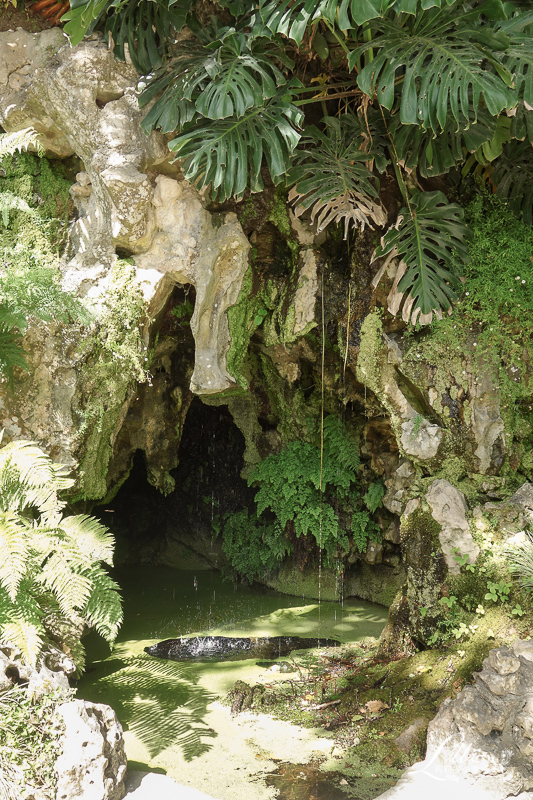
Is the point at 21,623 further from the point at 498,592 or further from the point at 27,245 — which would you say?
the point at 498,592

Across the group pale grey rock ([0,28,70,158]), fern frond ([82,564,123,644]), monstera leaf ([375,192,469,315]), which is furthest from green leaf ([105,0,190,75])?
fern frond ([82,564,123,644])

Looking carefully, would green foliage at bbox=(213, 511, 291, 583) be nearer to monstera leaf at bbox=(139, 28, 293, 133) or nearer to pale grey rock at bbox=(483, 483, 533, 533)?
pale grey rock at bbox=(483, 483, 533, 533)

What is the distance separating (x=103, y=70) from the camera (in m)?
4.46

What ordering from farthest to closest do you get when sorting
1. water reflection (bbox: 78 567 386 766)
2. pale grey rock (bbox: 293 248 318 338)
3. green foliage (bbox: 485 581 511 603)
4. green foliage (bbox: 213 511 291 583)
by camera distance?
1. green foliage (bbox: 213 511 291 583)
2. pale grey rock (bbox: 293 248 318 338)
3. water reflection (bbox: 78 567 386 766)
4. green foliage (bbox: 485 581 511 603)

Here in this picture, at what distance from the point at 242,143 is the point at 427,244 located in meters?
1.48

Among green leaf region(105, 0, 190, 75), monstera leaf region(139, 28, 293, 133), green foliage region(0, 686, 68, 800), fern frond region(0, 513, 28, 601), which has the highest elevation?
green leaf region(105, 0, 190, 75)

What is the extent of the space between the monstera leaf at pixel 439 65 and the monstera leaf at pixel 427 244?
34.0 inches

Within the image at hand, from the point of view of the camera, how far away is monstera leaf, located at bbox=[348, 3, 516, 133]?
3268 millimetres

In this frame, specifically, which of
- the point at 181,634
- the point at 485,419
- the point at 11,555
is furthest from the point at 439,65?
the point at 181,634

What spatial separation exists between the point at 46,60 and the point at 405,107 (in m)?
2.87

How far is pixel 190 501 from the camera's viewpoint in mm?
8695

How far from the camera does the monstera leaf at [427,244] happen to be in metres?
4.32

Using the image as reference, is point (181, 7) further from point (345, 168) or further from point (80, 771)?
point (80, 771)

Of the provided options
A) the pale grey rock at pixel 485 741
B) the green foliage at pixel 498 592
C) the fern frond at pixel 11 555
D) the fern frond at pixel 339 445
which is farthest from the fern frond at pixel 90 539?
the fern frond at pixel 339 445
